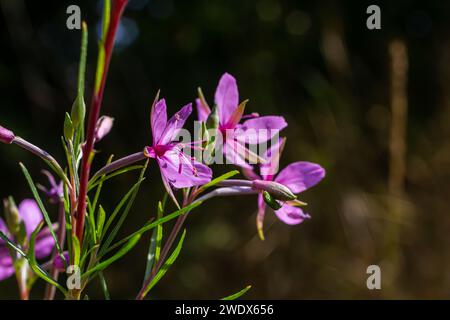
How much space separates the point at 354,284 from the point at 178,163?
180 centimetres

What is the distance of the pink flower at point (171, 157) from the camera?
20.7 inches

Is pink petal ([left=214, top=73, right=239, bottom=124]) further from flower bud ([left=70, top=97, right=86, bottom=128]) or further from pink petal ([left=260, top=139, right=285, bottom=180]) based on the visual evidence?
flower bud ([left=70, top=97, right=86, bottom=128])

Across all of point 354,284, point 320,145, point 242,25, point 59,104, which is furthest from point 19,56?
point 354,284

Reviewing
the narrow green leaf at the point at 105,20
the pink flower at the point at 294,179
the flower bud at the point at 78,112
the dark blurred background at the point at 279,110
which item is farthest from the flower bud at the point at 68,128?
the dark blurred background at the point at 279,110

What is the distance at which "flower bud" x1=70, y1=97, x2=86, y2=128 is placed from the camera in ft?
1.59

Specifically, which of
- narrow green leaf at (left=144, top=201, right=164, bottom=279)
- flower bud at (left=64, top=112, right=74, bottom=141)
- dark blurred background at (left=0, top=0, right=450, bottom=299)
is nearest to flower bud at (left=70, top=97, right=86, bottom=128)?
flower bud at (left=64, top=112, right=74, bottom=141)

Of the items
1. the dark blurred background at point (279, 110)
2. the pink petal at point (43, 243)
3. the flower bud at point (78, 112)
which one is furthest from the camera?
the dark blurred background at point (279, 110)

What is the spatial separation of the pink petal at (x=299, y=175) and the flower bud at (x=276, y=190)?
101mm

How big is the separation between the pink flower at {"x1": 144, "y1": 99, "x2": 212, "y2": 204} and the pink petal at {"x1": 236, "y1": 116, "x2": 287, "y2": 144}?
0.10 metres

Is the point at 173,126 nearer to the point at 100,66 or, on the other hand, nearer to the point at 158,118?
the point at 158,118

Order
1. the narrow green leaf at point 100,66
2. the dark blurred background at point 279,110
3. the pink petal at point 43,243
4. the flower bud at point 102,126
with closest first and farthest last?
1. the narrow green leaf at point 100,66
2. the flower bud at point 102,126
3. the pink petal at point 43,243
4. the dark blurred background at point 279,110

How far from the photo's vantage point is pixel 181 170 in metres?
0.53

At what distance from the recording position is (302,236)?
2361 mm

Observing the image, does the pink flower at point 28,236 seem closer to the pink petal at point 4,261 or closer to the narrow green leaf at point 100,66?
the pink petal at point 4,261
